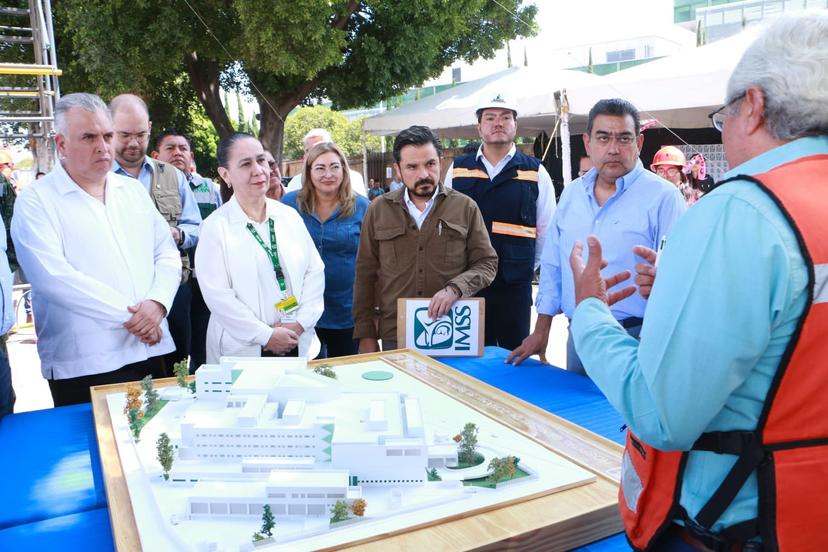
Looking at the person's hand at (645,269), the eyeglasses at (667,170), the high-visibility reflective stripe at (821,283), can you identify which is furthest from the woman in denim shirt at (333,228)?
the eyeglasses at (667,170)

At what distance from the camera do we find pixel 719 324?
92 cm

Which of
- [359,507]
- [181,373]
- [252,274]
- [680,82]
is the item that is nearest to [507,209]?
[252,274]

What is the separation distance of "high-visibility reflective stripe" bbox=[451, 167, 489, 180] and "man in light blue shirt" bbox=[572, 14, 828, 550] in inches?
105

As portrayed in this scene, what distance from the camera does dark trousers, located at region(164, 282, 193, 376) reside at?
3.57m

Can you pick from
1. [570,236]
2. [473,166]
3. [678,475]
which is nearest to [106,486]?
[678,475]

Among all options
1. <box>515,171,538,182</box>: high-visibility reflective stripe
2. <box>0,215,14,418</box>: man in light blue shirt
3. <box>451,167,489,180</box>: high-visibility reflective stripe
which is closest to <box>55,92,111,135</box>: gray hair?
<box>0,215,14,418</box>: man in light blue shirt

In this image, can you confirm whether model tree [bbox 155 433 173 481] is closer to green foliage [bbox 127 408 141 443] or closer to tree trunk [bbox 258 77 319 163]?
green foliage [bbox 127 408 141 443]

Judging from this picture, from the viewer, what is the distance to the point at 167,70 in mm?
10430

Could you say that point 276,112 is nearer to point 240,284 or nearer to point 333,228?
point 333,228

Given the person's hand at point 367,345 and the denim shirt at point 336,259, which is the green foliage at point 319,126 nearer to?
the denim shirt at point 336,259

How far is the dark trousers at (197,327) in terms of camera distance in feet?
12.9

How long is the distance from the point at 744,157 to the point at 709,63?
5617 millimetres

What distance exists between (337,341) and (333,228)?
0.63 meters

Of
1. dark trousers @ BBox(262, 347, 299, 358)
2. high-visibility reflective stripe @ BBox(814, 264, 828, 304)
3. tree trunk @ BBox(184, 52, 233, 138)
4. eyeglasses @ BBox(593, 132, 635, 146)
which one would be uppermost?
tree trunk @ BBox(184, 52, 233, 138)
